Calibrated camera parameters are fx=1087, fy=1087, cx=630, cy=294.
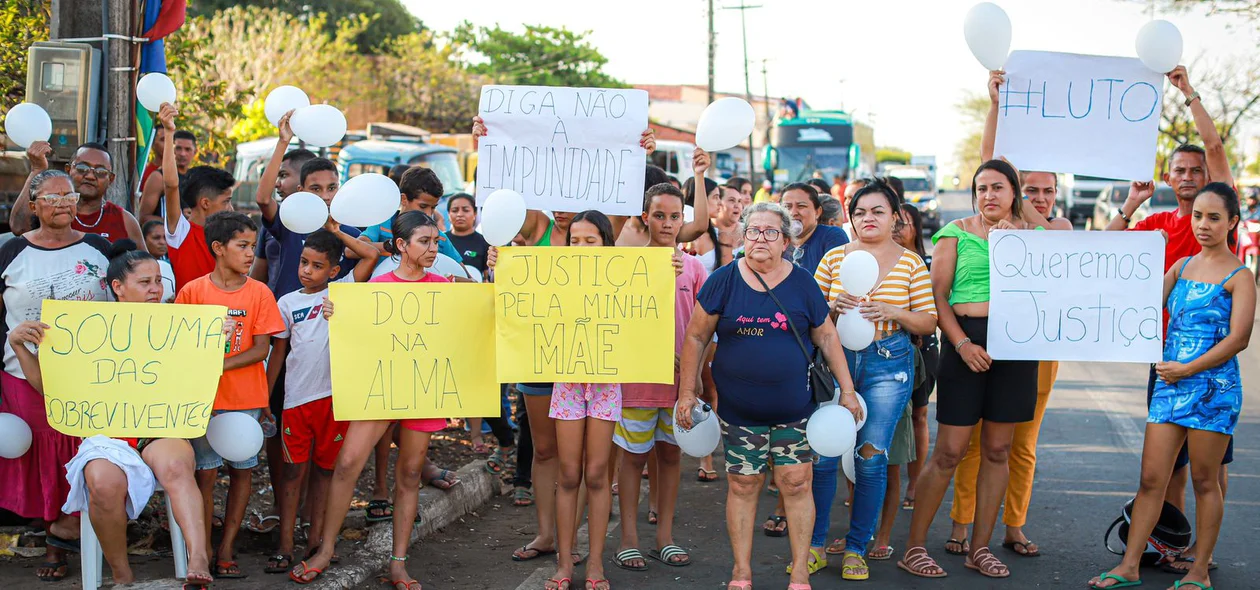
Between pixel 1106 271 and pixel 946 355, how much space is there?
830 mm

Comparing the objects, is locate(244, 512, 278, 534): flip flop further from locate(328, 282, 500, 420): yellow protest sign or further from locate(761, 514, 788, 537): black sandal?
locate(761, 514, 788, 537): black sandal

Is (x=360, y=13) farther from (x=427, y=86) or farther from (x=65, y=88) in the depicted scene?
(x=65, y=88)

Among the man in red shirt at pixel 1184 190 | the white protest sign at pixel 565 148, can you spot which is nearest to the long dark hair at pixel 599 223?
the white protest sign at pixel 565 148

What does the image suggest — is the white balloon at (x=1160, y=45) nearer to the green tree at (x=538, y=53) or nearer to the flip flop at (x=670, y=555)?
the flip flop at (x=670, y=555)

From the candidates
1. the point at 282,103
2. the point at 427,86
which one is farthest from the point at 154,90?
the point at 427,86

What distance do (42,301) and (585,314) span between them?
2.37m

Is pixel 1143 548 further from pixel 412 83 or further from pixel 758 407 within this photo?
pixel 412 83

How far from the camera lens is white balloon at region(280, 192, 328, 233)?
4992mm

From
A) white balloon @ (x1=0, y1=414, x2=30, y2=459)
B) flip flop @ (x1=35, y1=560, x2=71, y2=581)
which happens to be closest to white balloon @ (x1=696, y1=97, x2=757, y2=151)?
white balloon @ (x1=0, y1=414, x2=30, y2=459)

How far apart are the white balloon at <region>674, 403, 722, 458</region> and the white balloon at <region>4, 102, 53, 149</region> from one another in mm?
3454

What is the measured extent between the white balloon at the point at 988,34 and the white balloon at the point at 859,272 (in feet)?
4.26

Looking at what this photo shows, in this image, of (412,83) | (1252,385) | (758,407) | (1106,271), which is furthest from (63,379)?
(412,83)

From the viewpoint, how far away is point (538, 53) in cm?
4341

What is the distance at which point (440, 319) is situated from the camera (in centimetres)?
497
